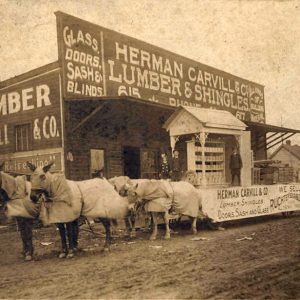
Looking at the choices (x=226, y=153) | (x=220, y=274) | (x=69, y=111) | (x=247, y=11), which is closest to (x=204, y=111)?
(x=226, y=153)

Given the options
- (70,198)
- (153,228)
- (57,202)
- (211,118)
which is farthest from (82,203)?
(211,118)

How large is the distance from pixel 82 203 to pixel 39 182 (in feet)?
3.28

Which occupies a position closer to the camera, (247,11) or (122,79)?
(247,11)

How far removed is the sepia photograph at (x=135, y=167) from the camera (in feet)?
20.2

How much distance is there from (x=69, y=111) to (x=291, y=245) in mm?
9062

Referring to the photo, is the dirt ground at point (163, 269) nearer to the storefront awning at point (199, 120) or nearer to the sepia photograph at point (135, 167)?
the sepia photograph at point (135, 167)

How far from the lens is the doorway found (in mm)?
17438

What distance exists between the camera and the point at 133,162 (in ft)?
58.0

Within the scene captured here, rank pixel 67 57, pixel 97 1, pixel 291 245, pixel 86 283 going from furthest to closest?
pixel 67 57
pixel 97 1
pixel 291 245
pixel 86 283

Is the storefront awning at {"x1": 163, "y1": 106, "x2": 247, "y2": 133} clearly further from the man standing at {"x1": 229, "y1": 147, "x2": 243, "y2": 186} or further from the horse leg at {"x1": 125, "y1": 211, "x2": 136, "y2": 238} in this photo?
the horse leg at {"x1": 125, "y1": 211, "x2": 136, "y2": 238}

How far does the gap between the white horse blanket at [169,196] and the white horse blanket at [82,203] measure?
135 centimetres

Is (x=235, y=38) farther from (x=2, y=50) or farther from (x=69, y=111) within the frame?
(x=2, y=50)

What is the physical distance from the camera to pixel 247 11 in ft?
34.1

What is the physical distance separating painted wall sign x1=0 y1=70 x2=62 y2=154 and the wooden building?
0.04m
